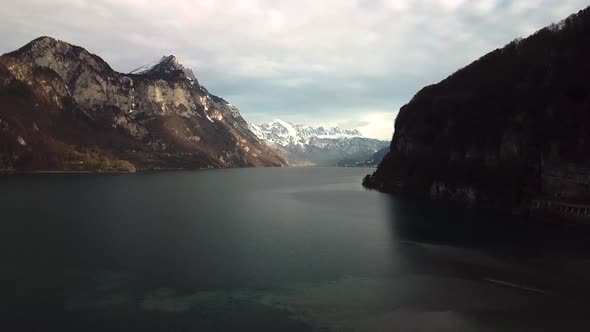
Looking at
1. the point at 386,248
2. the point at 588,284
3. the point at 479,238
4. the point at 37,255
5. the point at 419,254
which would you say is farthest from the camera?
the point at 479,238

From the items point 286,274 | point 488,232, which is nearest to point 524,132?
point 488,232

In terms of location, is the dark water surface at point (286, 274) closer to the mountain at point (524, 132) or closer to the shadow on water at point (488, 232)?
the shadow on water at point (488, 232)

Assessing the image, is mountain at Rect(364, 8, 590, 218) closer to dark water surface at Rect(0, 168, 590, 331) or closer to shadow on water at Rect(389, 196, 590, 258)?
shadow on water at Rect(389, 196, 590, 258)

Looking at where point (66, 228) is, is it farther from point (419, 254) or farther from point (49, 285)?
point (419, 254)

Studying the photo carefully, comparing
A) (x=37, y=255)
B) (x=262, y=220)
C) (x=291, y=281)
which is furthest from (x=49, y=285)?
(x=262, y=220)

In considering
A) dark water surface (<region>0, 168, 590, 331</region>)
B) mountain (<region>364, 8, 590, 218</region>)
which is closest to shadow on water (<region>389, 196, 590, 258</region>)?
dark water surface (<region>0, 168, 590, 331</region>)

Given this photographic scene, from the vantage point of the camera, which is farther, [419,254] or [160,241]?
[160,241]
